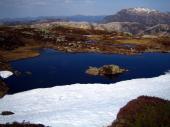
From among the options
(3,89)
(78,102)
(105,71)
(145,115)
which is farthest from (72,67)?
(145,115)

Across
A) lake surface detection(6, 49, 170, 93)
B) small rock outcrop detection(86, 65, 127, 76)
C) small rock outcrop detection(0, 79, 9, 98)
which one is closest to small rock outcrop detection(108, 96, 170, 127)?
small rock outcrop detection(0, 79, 9, 98)

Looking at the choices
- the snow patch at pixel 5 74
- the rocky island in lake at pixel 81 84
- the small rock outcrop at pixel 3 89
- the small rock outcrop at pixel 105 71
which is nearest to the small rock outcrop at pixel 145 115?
the rocky island in lake at pixel 81 84

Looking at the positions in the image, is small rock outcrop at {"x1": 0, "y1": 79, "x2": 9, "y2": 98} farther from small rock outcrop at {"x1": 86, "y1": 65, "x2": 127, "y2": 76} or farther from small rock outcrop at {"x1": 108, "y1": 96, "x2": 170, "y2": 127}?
small rock outcrop at {"x1": 108, "y1": 96, "x2": 170, "y2": 127}

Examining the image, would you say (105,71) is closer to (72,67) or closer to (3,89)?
(72,67)

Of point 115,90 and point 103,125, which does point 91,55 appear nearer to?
point 115,90

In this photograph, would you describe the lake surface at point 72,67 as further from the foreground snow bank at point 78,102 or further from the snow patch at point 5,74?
the foreground snow bank at point 78,102

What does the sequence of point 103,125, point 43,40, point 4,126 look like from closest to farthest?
point 4,126 → point 103,125 → point 43,40

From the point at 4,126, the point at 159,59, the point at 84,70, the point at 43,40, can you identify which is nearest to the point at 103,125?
the point at 4,126
